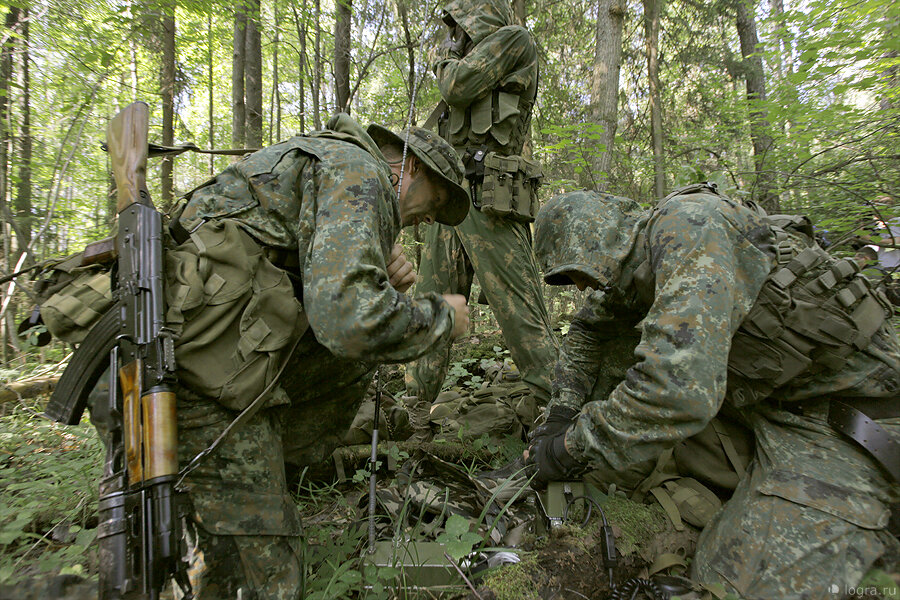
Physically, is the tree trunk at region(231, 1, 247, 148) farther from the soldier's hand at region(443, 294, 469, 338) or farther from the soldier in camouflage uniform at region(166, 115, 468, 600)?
the soldier's hand at region(443, 294, 469, 338)

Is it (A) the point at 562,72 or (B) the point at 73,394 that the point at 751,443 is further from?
(A) the point at 562,72

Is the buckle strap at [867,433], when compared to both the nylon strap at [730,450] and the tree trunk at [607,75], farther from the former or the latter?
the tree trunk at [607,75]

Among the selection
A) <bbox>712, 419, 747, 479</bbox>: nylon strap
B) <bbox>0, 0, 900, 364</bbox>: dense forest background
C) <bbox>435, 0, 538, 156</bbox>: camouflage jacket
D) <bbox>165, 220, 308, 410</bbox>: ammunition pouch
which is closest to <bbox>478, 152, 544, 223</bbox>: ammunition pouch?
<bbox>435, 0, 538, 156</bbox>: camouflage jacket

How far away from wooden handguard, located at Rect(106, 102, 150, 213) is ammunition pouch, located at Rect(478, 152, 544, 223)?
2259 millimetres

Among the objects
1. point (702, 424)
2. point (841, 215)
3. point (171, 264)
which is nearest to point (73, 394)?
point (171, 264)

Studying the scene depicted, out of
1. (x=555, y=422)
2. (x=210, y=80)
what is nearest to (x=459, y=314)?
(x=555, y=422)

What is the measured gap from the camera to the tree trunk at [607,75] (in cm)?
611

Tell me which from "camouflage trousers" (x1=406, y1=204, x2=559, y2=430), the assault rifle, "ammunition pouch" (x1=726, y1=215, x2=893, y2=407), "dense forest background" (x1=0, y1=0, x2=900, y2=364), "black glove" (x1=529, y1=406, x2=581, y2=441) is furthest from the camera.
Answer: "dense forest background" (x1=0, y1=0, x2=900, y2=364)

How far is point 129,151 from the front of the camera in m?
1.76

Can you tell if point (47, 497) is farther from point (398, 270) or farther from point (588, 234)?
point (588, 234)

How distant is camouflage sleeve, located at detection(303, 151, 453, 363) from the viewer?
1.63 meters

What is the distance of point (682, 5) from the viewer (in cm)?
934

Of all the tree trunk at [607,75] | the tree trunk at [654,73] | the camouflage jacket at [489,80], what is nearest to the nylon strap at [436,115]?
the camouflage jacket at [489,80]

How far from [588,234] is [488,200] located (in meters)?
1.41
